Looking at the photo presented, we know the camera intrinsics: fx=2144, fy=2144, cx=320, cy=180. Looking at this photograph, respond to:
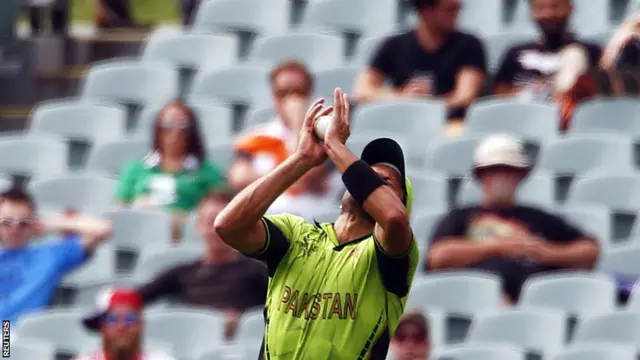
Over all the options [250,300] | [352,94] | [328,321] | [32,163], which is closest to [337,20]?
[352,94]

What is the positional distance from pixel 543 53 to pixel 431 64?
60cm

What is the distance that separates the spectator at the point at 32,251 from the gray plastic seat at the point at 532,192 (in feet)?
5.77

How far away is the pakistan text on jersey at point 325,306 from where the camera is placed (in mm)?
6344

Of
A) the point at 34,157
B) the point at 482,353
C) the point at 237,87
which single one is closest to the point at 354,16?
the point at 237,87

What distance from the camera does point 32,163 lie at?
11727 millimetres

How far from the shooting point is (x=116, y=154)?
11516 mm

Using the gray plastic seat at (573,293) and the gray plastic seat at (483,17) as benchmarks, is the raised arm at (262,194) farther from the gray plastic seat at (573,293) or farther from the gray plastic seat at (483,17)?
the gray plastic seat at (483,17)

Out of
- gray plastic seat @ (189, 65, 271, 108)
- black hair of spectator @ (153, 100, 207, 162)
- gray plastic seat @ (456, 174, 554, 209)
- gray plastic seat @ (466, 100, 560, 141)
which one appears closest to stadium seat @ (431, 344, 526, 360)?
gray plastic seat @ (456, 174, 554, 209)

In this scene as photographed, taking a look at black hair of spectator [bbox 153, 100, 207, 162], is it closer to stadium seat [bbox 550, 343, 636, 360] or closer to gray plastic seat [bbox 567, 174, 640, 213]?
gray plastic seat [bbox 567, 174, 640, 213]

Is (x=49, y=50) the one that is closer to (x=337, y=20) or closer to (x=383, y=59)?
(x=337, y=20)

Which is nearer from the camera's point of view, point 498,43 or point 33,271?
point 33,271

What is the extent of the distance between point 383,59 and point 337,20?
1184 mm

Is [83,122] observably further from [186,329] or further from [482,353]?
[482,353]

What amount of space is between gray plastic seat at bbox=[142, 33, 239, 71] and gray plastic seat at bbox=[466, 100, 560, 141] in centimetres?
207
